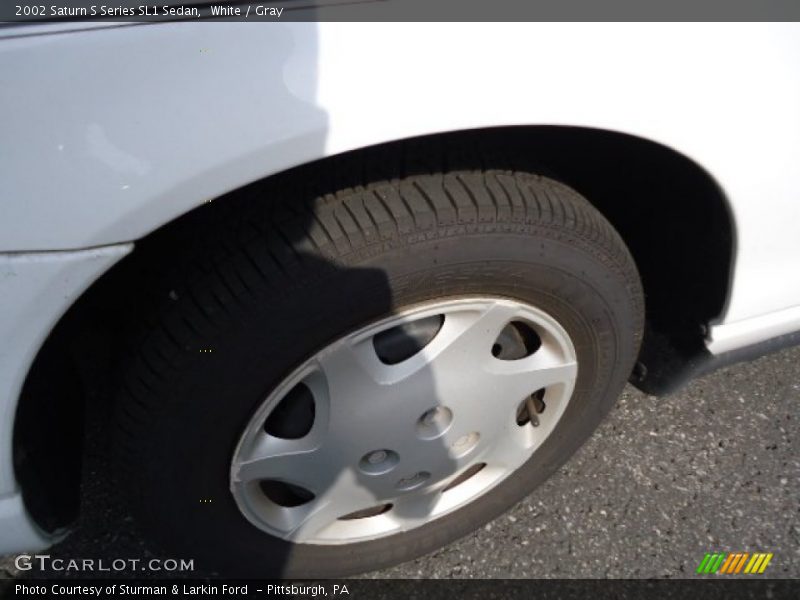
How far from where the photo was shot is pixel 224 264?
113 centimetres

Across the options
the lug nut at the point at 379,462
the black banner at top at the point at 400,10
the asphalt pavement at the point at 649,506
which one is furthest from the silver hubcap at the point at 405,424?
the black banner at top at the point at 400,10

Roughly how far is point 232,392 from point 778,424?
146 cm

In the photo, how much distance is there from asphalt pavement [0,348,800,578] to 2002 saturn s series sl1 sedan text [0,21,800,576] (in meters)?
0.16

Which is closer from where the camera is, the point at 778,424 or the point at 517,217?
the point at 517,217

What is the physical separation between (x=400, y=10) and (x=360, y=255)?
344mm

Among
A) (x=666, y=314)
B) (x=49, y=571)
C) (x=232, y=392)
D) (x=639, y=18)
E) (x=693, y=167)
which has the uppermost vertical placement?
(x=639, y=18)

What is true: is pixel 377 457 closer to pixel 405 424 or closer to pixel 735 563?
pixel 405 424

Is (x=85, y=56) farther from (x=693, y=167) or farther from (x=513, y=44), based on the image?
(x=693, y=167)

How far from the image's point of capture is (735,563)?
1.69 meters

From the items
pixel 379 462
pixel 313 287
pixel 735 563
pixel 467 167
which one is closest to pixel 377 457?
pixel 379 462

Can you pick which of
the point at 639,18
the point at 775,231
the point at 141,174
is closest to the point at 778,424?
the point at 775,231

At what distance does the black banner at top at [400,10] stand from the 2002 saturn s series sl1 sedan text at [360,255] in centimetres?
2

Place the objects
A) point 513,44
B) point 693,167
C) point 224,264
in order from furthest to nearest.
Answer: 1. point 693,167
2. point 224,264
3. point 513,44

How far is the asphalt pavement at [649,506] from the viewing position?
66.7 inches
